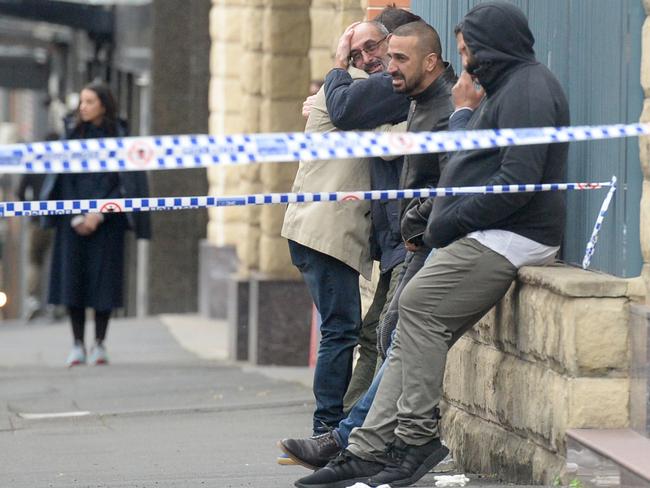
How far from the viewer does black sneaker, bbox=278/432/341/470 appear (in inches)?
257

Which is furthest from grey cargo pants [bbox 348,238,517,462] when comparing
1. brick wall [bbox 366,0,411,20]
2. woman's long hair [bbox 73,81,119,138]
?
woman's long hair [bbox 73,81,119,138]

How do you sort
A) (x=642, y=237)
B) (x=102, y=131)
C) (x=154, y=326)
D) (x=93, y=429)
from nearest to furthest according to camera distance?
(x=642, y=237), (x=93, y=429), (x=102, y=131), (x=154, y=326)

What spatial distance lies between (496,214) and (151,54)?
11.8m

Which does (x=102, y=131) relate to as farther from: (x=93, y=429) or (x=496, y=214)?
(x=496, y=214)

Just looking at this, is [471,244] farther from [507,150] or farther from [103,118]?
[103,118]

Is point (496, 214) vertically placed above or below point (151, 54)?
below

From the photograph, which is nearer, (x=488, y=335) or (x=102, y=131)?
(x=488, y=335)

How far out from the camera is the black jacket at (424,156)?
6.25 m

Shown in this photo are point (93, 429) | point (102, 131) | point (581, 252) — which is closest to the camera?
point (581, 252)

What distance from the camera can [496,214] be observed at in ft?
18.9

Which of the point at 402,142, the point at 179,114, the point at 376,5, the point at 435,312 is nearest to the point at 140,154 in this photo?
the point at 402,142

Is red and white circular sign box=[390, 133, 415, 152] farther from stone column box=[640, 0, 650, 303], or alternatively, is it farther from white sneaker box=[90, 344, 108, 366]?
white sneaker box=[90, 344, 108, 366]

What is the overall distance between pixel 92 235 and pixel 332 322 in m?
5.10

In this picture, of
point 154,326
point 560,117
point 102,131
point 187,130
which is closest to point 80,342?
point 102,131
